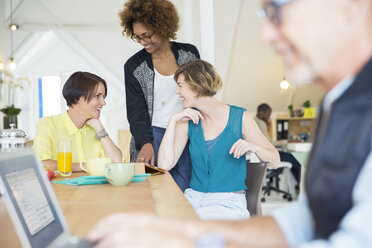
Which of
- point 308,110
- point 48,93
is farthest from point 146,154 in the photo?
point 48,93

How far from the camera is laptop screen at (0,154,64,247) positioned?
83cm

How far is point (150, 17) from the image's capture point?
242cm

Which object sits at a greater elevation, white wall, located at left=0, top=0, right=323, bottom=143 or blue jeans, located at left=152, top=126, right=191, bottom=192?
white wall, located at left=0, top=0, right=323, bottom=143

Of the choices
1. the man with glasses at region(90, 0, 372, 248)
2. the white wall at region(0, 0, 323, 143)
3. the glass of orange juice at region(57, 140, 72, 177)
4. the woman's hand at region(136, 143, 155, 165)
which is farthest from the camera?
the white wall at region(0, 0, 323, 143)

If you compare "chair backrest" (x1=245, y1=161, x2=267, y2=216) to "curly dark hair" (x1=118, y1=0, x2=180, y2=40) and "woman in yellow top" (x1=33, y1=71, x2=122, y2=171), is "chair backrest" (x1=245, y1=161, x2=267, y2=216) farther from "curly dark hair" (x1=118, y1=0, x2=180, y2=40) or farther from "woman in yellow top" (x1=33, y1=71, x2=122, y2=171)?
"curly dark hair" (x1=118, y1=0, x2=180, y2=40)

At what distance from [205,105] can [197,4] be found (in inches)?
88.0

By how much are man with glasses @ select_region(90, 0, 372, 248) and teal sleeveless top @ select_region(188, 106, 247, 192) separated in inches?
53.5

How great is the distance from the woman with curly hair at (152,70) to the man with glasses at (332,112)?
179cm

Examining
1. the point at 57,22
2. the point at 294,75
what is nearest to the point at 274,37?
the point at 294,75

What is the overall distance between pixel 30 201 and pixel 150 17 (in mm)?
1695

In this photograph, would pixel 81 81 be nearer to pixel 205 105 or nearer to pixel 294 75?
pixel 205 105

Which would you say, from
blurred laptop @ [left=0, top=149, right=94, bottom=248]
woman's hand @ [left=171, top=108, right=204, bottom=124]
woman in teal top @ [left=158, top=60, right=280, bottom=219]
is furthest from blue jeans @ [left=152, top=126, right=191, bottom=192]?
blurred laptop @ [left=0, top=149, right=94, bottom=248]

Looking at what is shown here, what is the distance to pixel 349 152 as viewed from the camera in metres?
0.55

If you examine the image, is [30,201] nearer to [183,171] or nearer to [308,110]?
[183,171]
